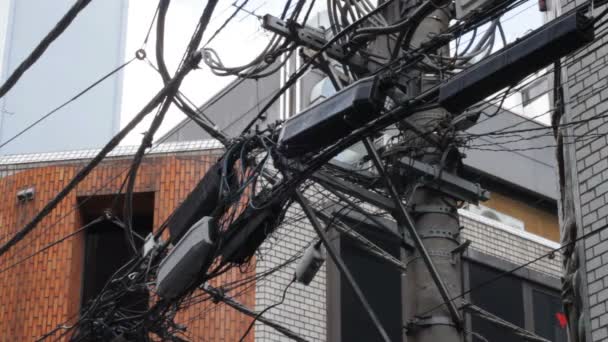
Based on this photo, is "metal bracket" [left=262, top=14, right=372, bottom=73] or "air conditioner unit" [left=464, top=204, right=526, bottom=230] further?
"air conditioner unit" [left=464, top=204, right=526, bottom=230]

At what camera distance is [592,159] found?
1192 cm

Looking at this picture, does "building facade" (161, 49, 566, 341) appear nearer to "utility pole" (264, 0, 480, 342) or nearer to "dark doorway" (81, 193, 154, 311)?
"dark doorway" (81, 193, 154, 311)

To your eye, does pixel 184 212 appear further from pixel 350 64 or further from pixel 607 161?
pixel 607 161

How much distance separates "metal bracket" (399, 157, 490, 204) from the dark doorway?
32.9 ft

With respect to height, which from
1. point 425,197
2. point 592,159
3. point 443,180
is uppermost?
point 592,159

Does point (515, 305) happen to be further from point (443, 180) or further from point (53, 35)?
point (53, 35)

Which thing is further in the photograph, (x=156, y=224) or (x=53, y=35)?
(x=156, y=224)

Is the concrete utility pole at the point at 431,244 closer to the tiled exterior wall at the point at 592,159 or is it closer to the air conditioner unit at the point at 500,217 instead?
the tiled exterior wall at the point at 592,159

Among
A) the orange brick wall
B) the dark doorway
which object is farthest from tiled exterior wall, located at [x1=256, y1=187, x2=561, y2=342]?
the dark doorway

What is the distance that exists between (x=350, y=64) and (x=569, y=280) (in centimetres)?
309

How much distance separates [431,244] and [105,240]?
38.8ft

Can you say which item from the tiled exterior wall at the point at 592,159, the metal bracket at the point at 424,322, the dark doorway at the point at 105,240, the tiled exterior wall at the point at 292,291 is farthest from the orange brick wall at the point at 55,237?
the metal bracket at the point at 424,322

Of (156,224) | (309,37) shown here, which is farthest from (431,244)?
(156,224)

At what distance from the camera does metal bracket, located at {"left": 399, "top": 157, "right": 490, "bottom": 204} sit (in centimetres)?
1072
